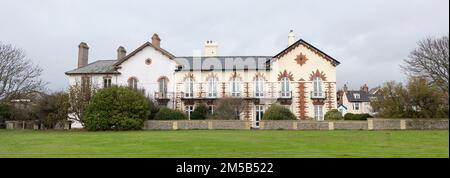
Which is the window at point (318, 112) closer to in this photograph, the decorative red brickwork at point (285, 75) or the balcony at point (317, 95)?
the balcony at point (317, 95)

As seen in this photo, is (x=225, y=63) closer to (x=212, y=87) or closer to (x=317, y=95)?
(x=212, y=87)

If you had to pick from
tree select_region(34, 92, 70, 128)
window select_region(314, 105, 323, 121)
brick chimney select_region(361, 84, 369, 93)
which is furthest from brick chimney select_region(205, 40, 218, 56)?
brick chimney select_region(361, 84, 369, 93)

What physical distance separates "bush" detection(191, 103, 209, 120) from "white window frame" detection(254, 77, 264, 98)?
6.22 meters

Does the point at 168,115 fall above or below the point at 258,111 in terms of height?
below

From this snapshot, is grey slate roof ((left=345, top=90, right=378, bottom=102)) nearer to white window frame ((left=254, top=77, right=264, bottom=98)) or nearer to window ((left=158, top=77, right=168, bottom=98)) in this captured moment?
white window frame ((left=254, top=77, right=264, bottom=98))

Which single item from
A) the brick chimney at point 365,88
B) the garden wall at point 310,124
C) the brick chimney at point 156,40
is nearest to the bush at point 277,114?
the garden wall at point 310,124

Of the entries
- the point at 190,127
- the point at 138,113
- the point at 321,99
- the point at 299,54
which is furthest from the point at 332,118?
the point at 138,113

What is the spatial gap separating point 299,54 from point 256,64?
497cm

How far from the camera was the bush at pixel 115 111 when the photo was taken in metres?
40.2

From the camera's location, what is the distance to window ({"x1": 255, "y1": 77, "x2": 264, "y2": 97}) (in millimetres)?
50728

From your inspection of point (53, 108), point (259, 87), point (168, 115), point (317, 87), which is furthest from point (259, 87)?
point (53, 108)

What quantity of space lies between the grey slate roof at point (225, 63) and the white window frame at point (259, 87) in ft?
4.47

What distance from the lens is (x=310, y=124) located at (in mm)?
40031

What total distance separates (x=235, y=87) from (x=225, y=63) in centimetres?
316
